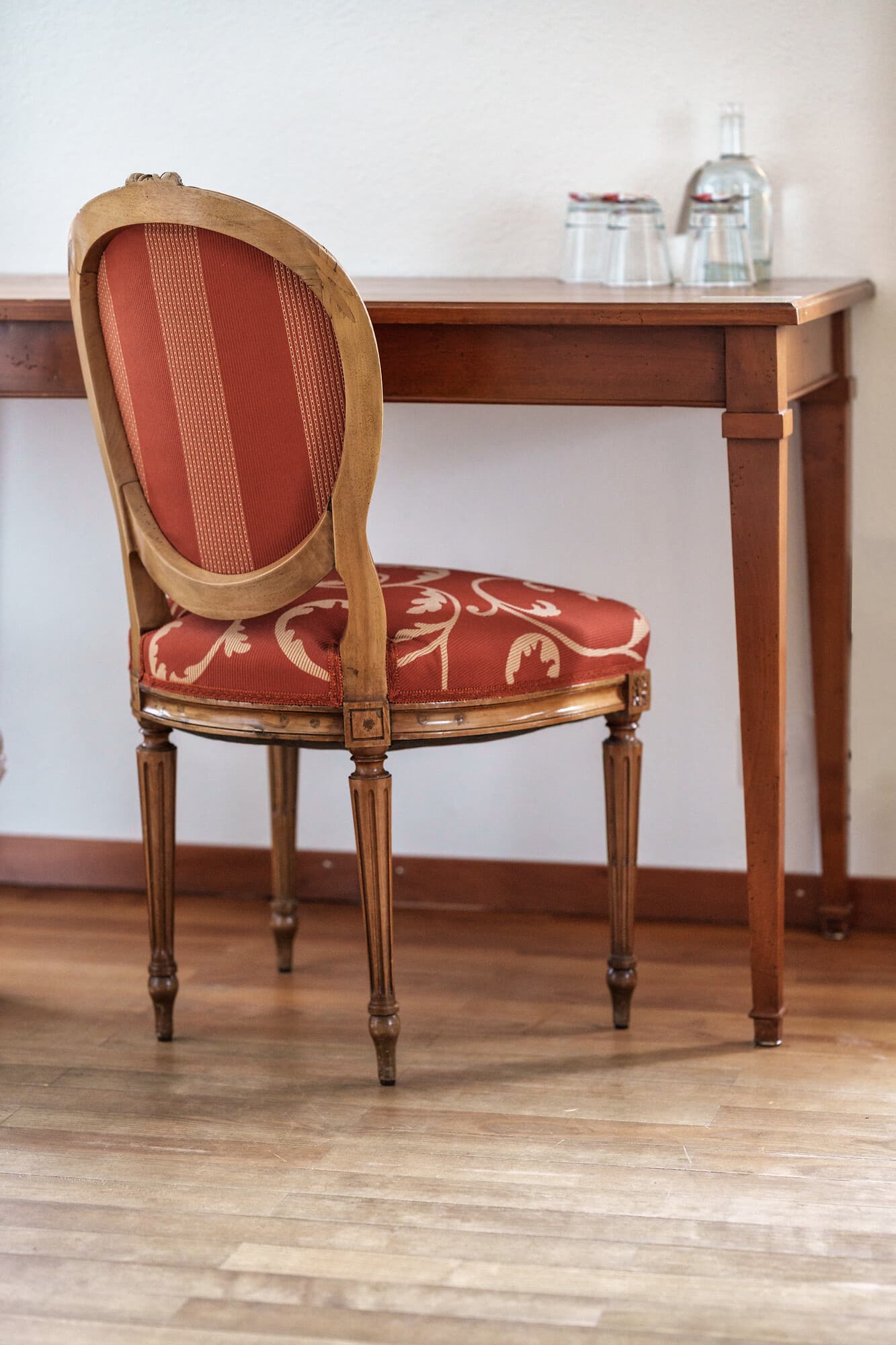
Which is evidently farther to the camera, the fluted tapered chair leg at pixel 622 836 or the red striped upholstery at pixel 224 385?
the fluted tapered chair leg at pixel 622 836

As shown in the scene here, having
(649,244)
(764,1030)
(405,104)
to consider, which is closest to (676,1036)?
(764,1030)

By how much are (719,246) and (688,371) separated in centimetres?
38

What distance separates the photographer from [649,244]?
2018 mm

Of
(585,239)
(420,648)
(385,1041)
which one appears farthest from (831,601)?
(385,1041)

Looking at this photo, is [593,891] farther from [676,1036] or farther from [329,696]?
[329,696]

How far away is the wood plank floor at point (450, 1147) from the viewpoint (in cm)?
133

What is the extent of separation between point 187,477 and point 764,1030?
869 millimetres

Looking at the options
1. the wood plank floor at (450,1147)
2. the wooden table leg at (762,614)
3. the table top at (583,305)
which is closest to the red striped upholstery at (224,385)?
the table top at (583,305)

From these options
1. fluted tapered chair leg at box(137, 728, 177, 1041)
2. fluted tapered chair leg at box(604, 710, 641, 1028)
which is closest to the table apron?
fluted tapered chair leg at box(604, 710, 641, 1028)

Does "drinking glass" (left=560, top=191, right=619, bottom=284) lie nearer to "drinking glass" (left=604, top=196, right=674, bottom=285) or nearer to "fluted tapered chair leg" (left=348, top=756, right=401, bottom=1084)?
"drinking glass" (left=604, top=196, right=674, bottom=285)

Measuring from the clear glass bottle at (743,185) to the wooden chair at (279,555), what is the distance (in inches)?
22.0

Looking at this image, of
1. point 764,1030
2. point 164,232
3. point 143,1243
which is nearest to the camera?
point 143,1243

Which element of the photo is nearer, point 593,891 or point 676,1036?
point 676,1036

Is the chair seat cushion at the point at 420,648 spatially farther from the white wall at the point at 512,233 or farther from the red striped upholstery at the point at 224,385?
the white wall at the point at 512,233
